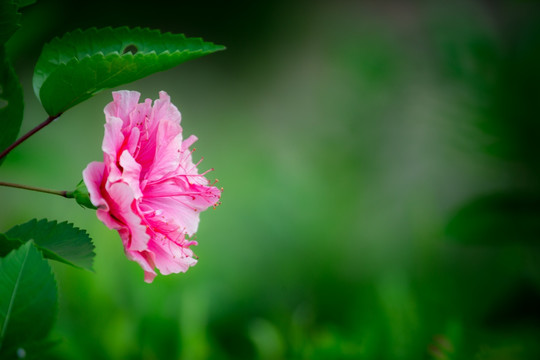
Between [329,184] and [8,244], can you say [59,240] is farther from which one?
[329,184]

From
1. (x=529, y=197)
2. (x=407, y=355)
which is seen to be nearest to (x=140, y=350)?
(x=407, y=355)

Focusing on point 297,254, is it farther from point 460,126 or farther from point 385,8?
point 385,8

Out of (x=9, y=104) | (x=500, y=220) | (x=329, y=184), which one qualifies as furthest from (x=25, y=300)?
(x=329, y=184)

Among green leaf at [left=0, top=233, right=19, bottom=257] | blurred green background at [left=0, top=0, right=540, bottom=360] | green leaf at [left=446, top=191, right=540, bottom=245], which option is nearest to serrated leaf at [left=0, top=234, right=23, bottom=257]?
green leaf at [left=0, top=233, right=19, bottom=257]

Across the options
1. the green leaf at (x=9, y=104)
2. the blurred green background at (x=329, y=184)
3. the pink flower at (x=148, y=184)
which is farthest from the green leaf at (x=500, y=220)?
the green leaf at (x=9, y=104)

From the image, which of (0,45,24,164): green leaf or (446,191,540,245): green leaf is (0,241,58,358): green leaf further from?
(446,191,540,245): green leaf
